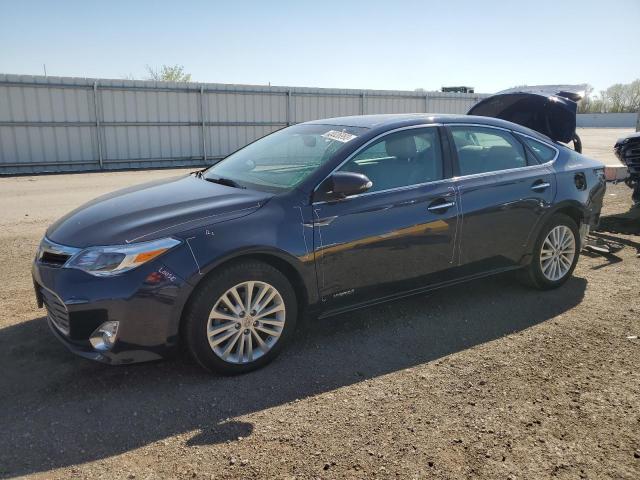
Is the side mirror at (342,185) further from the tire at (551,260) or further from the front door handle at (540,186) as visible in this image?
the tire at (551,260)

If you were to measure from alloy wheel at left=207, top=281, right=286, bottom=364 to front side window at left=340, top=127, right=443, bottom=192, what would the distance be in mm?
1093

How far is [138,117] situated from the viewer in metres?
17.5

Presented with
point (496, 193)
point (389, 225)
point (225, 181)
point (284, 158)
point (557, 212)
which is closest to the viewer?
point (389, 225)

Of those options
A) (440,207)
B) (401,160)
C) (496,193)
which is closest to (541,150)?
(496,193)

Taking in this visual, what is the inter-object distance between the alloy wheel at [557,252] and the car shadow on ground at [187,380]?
1.23ft

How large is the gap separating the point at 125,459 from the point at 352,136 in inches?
104

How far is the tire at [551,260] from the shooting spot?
4941mm

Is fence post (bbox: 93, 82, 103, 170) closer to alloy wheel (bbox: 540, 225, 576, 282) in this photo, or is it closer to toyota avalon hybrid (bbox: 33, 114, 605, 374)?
toyota avalon hybrid (bbox: 33, 114, 605, 374)

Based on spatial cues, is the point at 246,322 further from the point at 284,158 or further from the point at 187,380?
the point at 284,158

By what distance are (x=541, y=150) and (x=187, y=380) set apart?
12.4 ft

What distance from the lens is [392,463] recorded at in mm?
2621

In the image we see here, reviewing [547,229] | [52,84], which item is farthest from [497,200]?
[52,84]

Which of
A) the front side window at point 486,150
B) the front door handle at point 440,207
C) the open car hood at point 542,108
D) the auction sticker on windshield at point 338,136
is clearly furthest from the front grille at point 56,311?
the open car hood at point 542,108

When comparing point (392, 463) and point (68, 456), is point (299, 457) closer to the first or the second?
point (392, 463)
